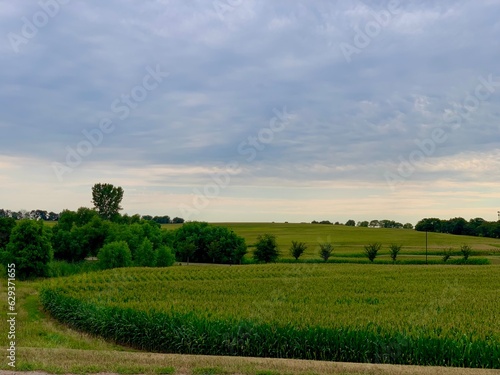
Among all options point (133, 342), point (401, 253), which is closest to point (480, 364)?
point (133, 342)

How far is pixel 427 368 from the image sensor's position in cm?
1389

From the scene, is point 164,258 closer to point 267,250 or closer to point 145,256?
point 145,256

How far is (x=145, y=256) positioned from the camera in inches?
2931

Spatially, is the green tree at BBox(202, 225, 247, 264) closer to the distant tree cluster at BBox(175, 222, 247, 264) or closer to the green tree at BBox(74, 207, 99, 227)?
the distant tree cluster at BBox(175, 222, 247, 264)

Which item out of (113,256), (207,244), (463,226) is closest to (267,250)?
(207,244)

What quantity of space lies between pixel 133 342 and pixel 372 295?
17.3 meters

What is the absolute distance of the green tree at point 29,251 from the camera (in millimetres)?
56625

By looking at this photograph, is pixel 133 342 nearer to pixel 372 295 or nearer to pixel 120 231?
pixel 372 295

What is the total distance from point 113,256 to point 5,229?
35.4 meters

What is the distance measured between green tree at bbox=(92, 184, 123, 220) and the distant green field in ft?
136

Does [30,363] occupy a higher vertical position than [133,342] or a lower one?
higher

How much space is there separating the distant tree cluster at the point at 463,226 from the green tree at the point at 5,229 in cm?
11616

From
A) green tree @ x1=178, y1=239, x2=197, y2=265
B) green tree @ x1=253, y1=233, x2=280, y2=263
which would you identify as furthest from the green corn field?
green tree @ x1=178, y1=239, x2=197, y2=265

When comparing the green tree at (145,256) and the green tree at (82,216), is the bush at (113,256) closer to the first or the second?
the green tree at (145,256)
